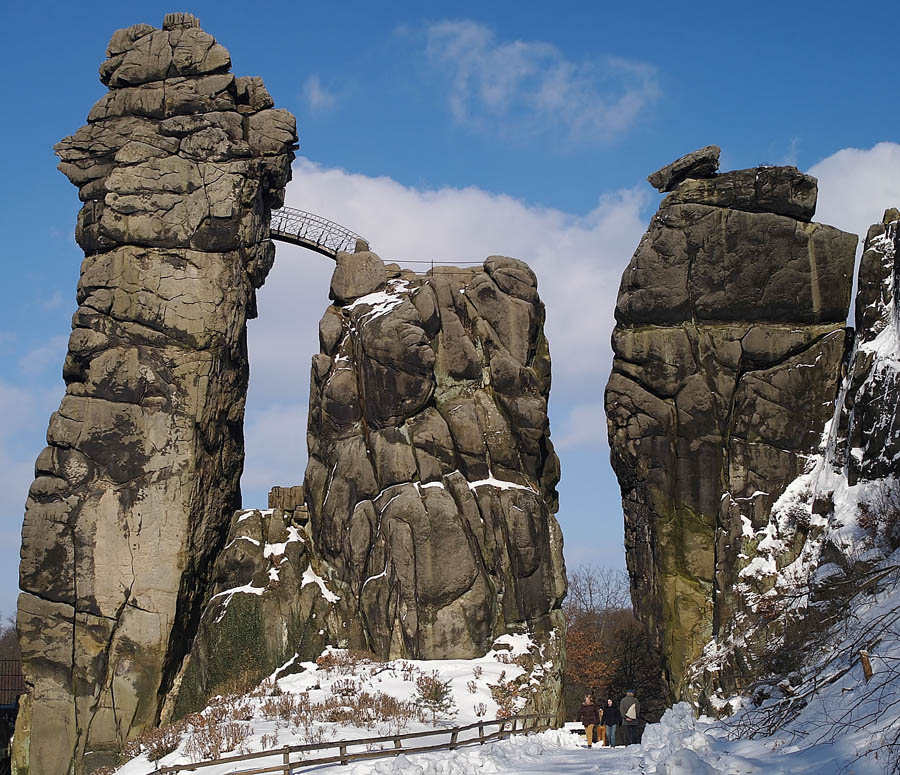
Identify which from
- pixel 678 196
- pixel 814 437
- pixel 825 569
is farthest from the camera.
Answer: pixel 678 196

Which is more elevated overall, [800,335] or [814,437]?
[800,335]

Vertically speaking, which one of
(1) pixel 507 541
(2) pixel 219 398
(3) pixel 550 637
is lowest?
(3) pixel 550 637

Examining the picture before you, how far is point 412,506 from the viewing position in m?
32.8

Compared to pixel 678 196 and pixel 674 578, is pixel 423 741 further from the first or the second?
pixel 678 196

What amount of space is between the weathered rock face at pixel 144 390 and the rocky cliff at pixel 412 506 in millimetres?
1920

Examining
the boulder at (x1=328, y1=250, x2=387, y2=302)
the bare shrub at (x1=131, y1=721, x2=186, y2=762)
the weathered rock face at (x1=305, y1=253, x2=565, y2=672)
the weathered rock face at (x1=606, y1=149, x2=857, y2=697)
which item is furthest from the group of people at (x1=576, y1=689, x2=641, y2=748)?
the boulder at (x1=328, y1=250, x2=387, y2=302)

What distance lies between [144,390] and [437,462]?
31.4 ft

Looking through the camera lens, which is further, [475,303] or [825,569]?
[475,303]

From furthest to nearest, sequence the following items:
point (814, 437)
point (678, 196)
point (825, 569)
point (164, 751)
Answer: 1. point (678, 196)
2. point (814, 437)
3. point (164, 751)
4. point (825, 569)

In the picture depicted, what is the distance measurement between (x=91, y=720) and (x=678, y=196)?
24097mm

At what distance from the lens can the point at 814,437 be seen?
3212cm

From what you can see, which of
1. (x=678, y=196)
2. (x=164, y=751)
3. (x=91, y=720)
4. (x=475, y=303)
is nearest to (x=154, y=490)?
(x=91, y=720)

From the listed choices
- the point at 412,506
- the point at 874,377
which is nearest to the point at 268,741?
the point at 412,506

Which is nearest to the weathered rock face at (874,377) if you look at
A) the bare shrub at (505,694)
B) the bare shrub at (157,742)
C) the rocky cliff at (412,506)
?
the rocky cliff at (412,506)
